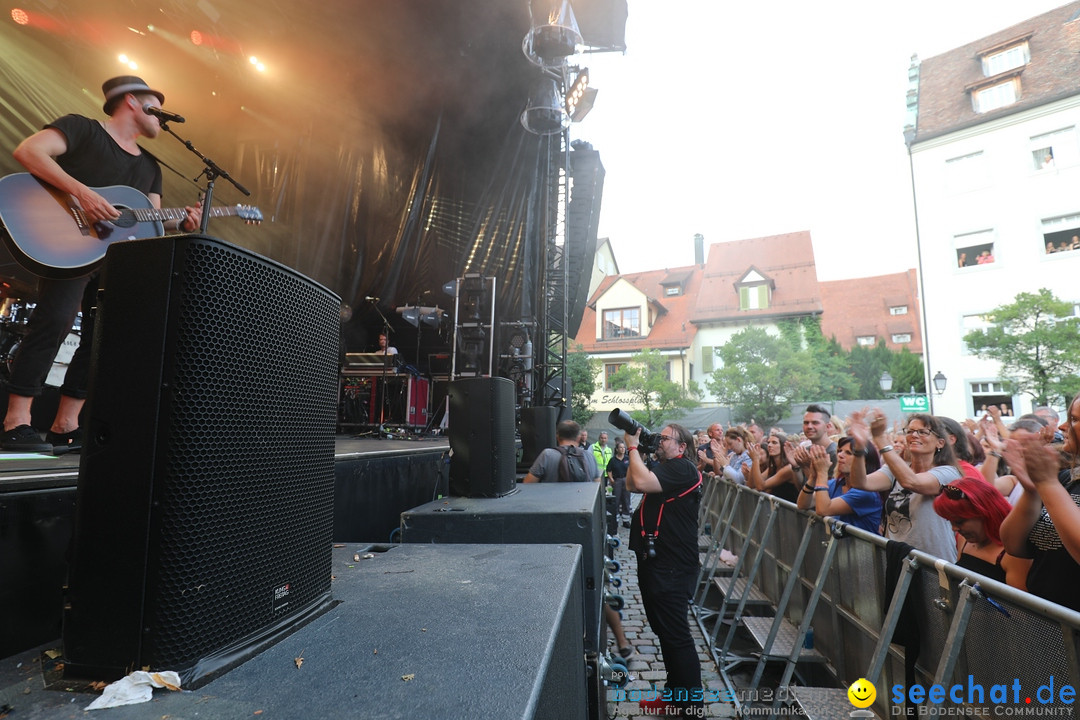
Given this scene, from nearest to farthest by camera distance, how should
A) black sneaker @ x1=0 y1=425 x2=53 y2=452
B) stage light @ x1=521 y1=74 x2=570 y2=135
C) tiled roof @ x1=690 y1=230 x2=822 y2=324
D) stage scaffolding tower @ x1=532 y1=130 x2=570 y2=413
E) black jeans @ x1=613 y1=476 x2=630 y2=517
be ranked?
black sneaker @ x1=0 y1=425 x2=53 y2=452
stage light @ x1=521 y1=74 x2=570 y2=135
stage scaffolding tower @ x1=532 y1=130 x2=570 y2=413
black jeans @ x1=613 y1=476 x2=630 y2=517
tiled roof @ x1=690 y1=230 x2=822 y2=324

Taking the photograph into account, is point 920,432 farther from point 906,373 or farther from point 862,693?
point 906,373

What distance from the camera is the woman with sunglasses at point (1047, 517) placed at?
196 centimetres

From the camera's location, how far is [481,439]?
11.3 ft

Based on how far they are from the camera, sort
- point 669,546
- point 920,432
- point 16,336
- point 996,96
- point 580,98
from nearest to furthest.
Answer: point 920,432, point 669,546, point 16,336, point 580,98, point 996,96

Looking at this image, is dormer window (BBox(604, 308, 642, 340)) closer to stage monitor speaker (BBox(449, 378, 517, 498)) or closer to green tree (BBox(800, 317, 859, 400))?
green tree (BBox(800, 317, 859, 400))

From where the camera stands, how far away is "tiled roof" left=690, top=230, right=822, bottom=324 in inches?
1186

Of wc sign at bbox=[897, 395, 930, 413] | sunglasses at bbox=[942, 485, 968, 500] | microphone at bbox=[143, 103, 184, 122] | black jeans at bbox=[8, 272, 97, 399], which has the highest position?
microphone at bbox=[143, 103, 184, 122]

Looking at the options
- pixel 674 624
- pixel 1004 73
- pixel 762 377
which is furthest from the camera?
pixel 762 377

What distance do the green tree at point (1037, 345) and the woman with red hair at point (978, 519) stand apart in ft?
57.0

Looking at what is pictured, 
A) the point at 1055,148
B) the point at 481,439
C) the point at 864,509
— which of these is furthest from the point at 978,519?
the point at 1055,148

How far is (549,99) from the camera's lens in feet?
24.9

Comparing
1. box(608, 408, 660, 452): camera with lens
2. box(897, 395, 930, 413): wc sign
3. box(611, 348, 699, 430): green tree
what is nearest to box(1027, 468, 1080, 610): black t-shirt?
box(608, 408, 660, 452): camera with lens

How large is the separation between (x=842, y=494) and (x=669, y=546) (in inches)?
57.9

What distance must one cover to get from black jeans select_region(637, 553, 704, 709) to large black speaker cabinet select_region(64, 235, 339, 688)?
3.58 m
